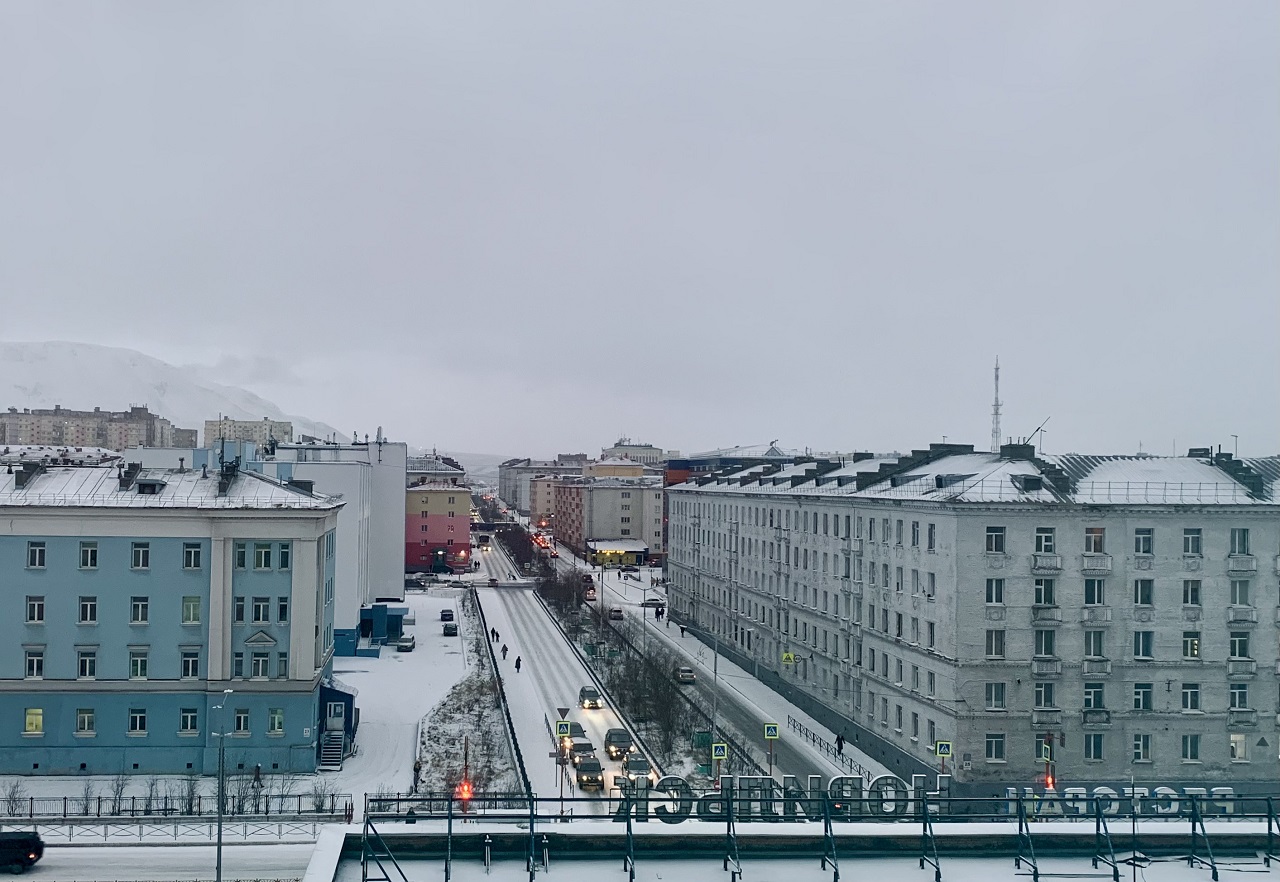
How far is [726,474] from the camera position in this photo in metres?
73.4

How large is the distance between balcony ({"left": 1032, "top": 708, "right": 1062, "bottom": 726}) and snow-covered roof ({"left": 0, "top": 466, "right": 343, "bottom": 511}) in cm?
2583

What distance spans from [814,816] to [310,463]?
45.0 meters

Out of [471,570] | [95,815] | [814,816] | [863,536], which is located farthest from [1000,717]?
[471,570]

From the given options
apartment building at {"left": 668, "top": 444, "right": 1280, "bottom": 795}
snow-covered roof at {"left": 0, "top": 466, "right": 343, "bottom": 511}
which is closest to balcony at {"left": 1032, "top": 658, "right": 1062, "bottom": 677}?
apartment building at {"left": 668, "top": 444, "right": 1280, "bottom": 795}

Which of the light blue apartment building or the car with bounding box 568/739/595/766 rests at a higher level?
the light blue apartment building

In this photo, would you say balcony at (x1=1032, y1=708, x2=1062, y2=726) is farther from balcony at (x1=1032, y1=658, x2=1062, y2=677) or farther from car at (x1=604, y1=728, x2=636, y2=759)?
car at (x1=604, y1=728, x2=636, y2=759)

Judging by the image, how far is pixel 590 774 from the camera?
3472 cm

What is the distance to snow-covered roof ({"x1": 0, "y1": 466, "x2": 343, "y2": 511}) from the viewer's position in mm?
34938

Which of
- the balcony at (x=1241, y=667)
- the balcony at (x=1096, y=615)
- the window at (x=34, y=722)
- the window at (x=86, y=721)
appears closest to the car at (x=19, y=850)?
the window at (x=86, y=721)

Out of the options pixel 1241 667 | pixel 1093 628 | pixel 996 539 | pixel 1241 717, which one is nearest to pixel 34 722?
pixel 996 539

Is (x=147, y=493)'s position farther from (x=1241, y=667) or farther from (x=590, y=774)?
(x=1241, y=667)

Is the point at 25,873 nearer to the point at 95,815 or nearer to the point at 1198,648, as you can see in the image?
the point at 95,815

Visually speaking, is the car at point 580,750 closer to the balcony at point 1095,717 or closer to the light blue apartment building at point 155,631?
the light blue apartment building at point 155,631

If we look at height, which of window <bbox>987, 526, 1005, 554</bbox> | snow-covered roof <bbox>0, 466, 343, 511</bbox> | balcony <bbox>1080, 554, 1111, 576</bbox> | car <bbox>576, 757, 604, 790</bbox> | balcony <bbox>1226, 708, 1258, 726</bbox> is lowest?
car <bbox>576, 757, 604, 790</bbox>
